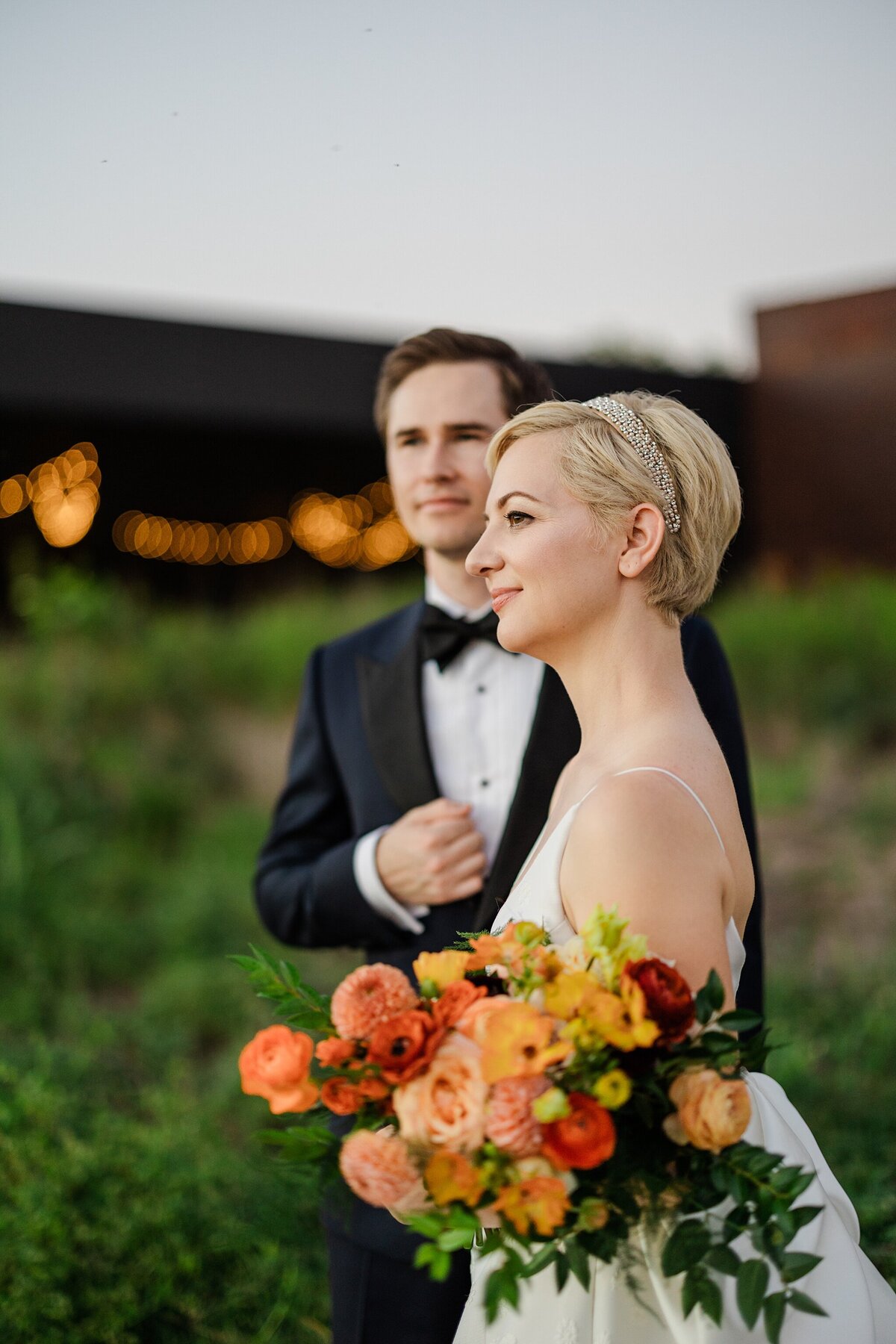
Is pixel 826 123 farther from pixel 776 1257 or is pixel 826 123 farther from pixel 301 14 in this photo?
pixel 776 1257

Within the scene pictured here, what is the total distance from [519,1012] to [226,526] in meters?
8.77

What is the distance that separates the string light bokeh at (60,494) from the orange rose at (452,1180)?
27.2ft

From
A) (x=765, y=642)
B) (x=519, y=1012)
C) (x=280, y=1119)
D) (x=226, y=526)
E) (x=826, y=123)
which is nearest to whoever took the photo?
(x=519, y=1012)

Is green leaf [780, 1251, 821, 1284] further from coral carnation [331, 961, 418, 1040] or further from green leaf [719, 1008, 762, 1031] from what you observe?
coral carnation [331, 961, 418, 1040]

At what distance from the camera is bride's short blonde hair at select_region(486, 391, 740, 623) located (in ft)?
5.33

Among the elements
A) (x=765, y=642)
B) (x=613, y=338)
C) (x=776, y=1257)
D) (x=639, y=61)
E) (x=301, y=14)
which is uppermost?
(x=613, y=338)

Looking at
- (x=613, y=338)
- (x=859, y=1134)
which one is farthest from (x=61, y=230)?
(x=613, y=338)

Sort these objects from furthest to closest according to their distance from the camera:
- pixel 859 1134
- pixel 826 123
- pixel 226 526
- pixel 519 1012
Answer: pixel 226 526, pixel 826 123, pixel 859 1134, pixel 519 1012

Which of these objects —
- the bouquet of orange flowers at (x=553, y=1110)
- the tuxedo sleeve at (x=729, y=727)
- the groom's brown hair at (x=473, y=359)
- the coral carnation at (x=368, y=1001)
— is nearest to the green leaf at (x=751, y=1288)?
the bouquet of orange flowers at (x=553, y=1110)

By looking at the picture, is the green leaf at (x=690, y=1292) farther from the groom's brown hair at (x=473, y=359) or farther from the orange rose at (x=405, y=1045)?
the groom's brown hair at (x=473, y=359)

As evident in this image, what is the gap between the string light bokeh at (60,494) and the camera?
8.60 meters

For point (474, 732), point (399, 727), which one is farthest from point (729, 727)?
point (399, 727)

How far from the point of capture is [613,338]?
1161 cm

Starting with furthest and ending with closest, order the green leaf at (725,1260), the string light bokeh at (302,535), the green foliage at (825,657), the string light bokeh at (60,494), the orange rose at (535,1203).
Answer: the string light bokeh at (302,535) < the string light bokeh at (60,494) < the green foliage at (825,657) < the green leaf at (725,1260) < the orange rose at (535,1203)
